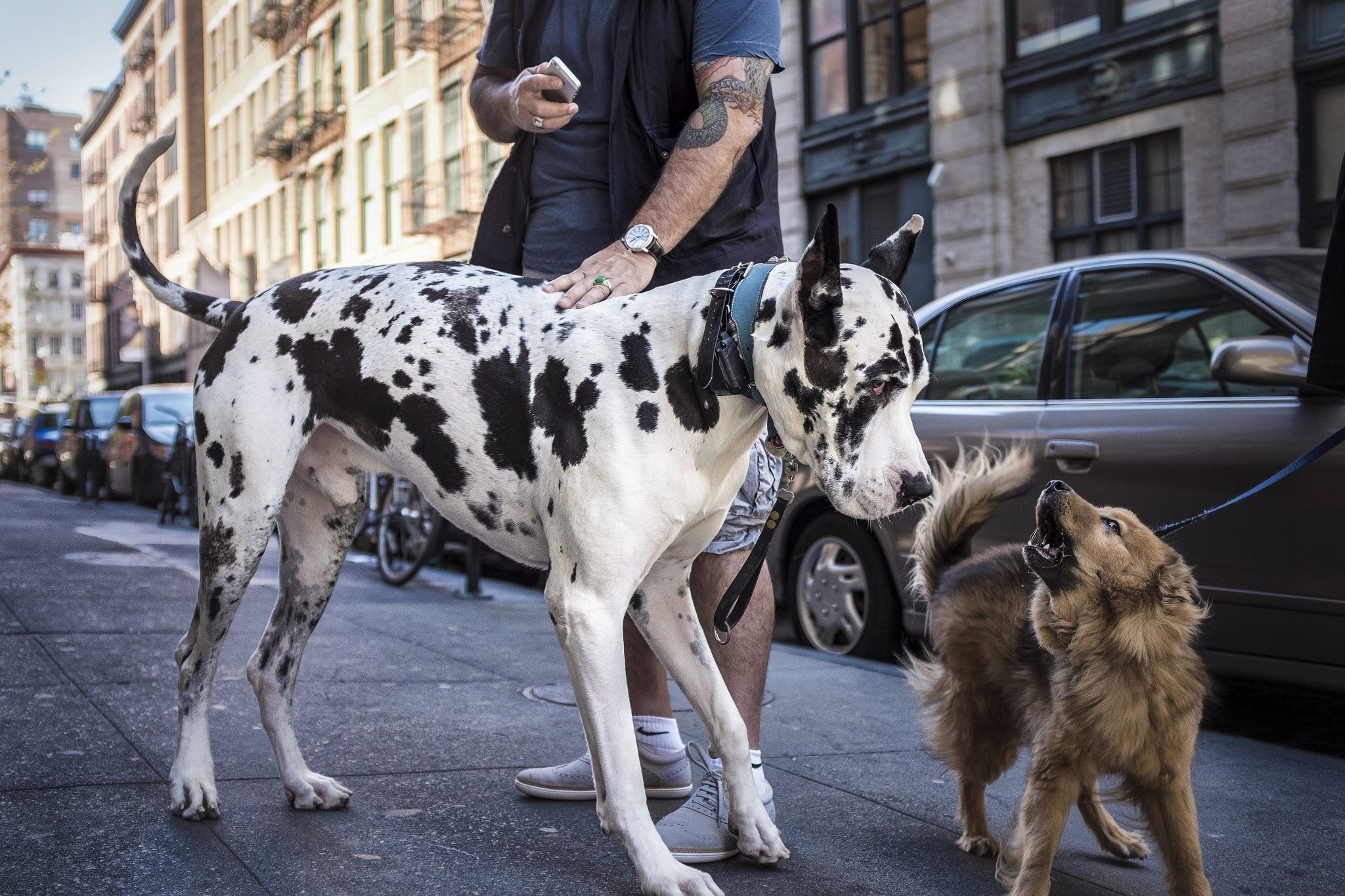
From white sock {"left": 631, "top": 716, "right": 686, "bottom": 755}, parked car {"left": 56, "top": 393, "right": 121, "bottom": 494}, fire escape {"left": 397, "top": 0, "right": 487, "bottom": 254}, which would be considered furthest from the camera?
fire escape {"left": 397, "top": 0, "right": 487, "bottom": 254}

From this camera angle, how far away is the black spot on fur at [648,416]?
282cm

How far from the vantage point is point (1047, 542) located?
9.99 ft

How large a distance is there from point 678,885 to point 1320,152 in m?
11.6

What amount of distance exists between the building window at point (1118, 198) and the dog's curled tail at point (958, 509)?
10.4 m

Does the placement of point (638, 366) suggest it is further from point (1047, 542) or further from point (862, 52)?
point (862, 52)

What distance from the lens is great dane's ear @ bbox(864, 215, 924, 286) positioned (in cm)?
279

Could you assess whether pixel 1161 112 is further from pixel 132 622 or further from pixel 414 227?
pixel 414 227

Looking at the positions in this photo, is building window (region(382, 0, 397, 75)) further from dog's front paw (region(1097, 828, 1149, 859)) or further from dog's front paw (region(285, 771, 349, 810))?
dog's front paw (region(1097, 828, 1149, 859))

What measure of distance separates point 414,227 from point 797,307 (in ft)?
91.6

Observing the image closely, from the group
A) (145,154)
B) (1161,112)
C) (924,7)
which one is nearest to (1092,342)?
(145,154)

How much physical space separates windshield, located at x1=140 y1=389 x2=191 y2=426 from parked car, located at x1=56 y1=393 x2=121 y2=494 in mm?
3568

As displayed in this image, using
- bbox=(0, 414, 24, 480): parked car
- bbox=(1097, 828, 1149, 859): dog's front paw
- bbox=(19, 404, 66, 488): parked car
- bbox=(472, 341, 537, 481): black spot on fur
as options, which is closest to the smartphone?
bbox=(472, 341, 537, 481): black spot on fur

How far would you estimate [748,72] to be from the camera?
11.1 ft

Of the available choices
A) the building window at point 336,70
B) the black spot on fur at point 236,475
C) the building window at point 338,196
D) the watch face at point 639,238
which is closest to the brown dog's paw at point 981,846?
the watch face at point 639,238
